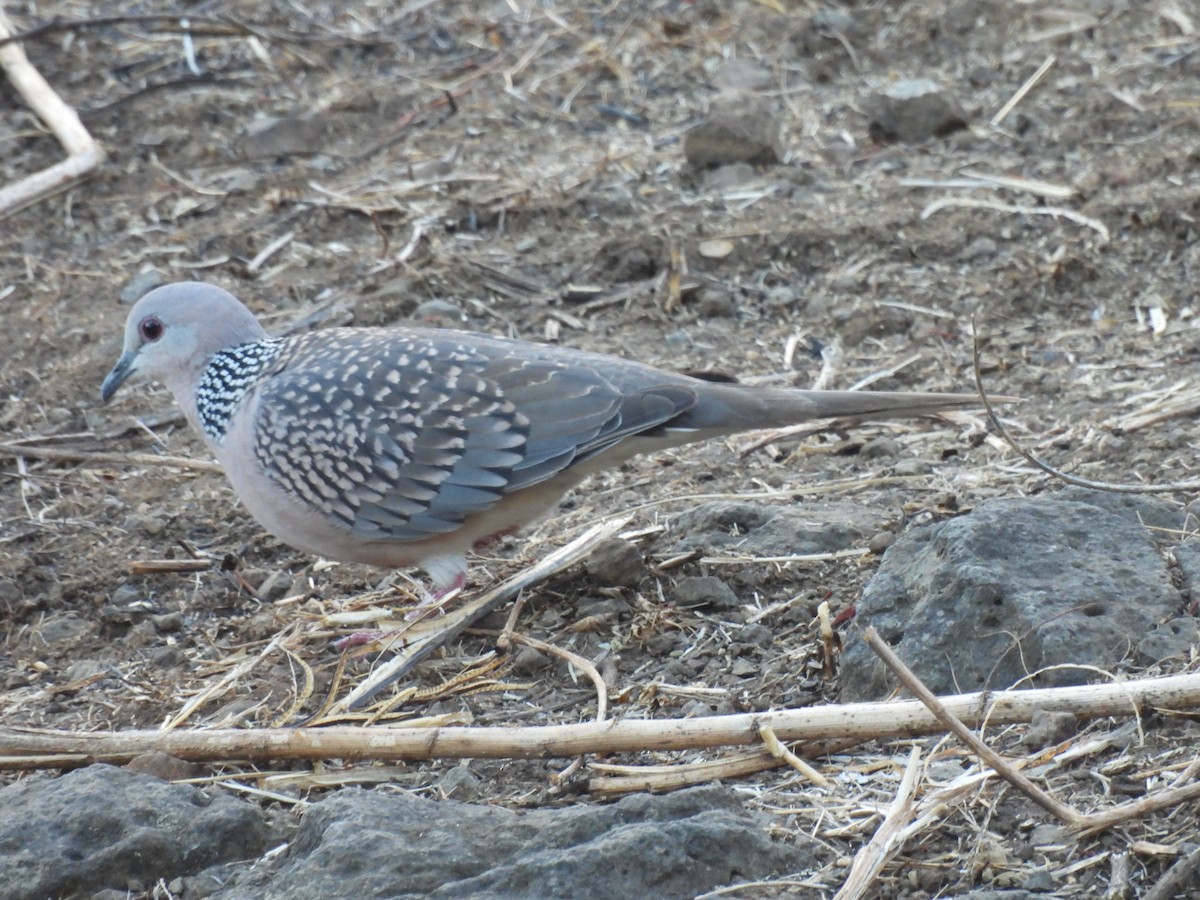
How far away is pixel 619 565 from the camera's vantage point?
4.04 metres

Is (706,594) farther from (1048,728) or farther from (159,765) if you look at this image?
(159,765)

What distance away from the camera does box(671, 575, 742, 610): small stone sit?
3.89 meters

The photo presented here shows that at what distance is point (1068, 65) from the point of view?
740 centimetres

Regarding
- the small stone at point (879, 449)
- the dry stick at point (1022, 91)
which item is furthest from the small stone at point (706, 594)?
the dry stick at point (1022, 91)

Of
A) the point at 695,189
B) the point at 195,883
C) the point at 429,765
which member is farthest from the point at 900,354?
the point at 195,883

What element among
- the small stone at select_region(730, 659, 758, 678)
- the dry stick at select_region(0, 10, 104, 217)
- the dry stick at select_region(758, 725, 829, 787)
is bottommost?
the small stone at select_region(730, 659, 758, 678)

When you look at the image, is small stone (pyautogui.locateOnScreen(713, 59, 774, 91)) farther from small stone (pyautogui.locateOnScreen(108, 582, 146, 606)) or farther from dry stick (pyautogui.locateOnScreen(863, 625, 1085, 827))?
dry stick (pyautogui.locateOnScreen(863, 625, 1085, 827))

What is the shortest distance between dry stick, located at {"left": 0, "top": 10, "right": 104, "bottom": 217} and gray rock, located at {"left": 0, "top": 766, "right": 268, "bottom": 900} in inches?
179

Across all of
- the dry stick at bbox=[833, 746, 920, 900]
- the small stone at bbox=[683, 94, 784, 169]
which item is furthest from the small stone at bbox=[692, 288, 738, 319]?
the dry stick at bbox=[833, 746, 920, 900]

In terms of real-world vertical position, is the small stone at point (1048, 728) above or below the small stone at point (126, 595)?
below

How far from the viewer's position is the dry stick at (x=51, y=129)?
685 centimetres

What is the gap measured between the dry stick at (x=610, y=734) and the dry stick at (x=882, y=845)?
16 cm

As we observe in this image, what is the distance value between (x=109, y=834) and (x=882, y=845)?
140 centimetres

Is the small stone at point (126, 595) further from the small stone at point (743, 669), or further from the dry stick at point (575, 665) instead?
the small stone at point (743, 669)
